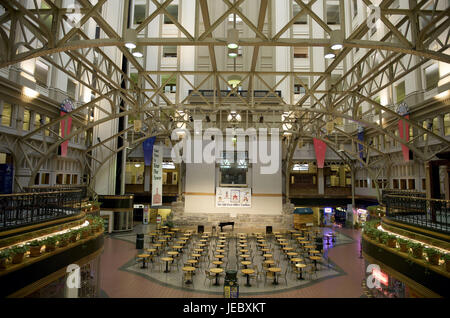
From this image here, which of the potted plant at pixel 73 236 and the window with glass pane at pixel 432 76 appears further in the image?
the window with glass pane at pixel 432 76

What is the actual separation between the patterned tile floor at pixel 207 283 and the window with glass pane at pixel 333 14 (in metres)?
24.9

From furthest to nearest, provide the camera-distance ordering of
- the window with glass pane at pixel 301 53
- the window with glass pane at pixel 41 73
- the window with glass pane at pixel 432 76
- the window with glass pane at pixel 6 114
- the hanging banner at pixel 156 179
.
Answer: the window with glass pane at pixel 301 53 → the hanging banner at pixel 156 179 → the window with glass pane at pixel 41 73 → the window with glass pane at pixel 432 76 → the window with glass pane at pixel 6 114

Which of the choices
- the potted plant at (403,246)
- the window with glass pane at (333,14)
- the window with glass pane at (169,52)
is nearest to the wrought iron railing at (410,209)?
the potted plant at (403,246)

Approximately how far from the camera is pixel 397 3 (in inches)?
790

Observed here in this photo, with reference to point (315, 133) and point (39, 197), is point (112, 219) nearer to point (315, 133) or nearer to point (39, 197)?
point (39, 197)

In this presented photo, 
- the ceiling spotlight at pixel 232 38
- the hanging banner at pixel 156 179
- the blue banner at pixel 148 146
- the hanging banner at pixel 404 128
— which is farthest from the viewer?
the blue banner at pixel 148 146

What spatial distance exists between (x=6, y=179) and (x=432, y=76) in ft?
86.2

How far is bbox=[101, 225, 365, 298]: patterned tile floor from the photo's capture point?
35.4 feet

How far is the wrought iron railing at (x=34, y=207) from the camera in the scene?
787 cm

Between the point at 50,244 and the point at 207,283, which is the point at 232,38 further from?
the point at 207,283

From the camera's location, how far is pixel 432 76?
1738 cm

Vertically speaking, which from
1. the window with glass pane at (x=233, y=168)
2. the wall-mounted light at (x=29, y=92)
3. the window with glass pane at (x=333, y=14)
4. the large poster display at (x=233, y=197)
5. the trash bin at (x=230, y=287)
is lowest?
the trash bin at (x=230, y=287)

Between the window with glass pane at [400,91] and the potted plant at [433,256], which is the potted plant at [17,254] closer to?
the potted plant at [433,256]
